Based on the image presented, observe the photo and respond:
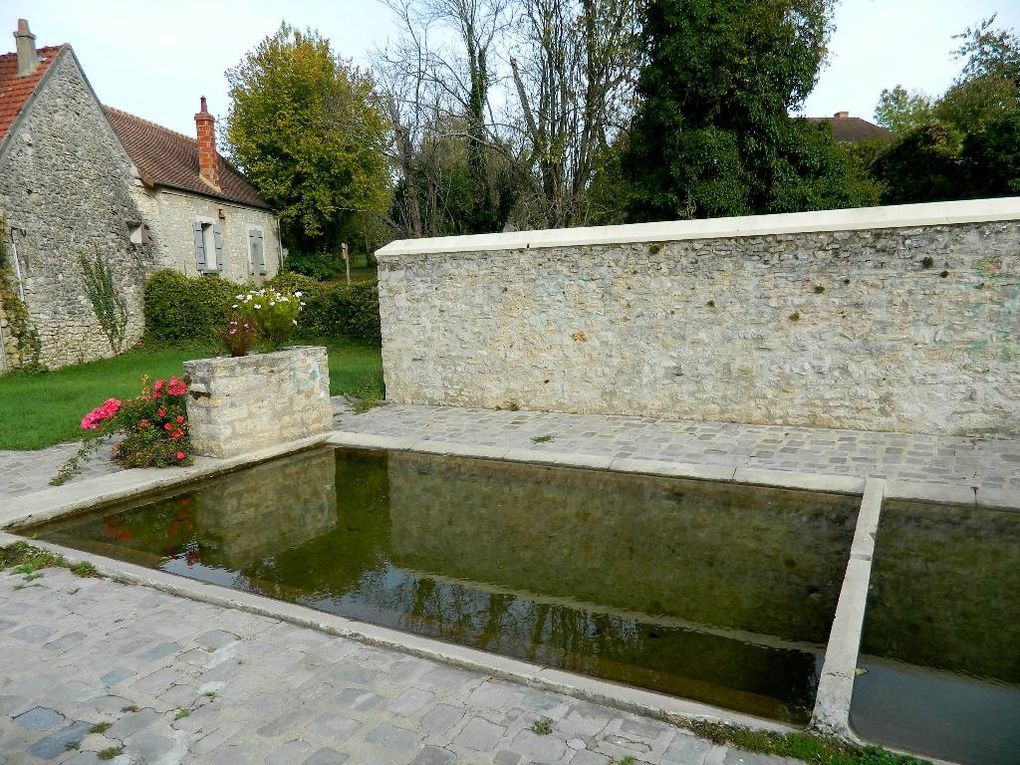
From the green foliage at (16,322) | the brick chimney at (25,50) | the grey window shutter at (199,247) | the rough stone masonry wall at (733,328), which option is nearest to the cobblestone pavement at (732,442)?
the rough stone masonry wall at (733,328)

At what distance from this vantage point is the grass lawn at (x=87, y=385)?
30.0 feet

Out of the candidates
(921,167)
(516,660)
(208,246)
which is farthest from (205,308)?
(921,167)

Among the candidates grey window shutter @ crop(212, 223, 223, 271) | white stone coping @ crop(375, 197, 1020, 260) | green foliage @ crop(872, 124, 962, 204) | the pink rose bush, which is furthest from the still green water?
grey window shutter @ crop(212, 223, 223, 271)

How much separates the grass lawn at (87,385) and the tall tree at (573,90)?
668 cm

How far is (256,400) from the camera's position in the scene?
7.97 meters

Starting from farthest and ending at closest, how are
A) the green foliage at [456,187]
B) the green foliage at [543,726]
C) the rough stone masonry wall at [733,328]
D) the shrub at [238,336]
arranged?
the green foliage at [456,187]
the shrub at [238,336]
the rough stone masonry wall at [733,328]
the green foliage at [543,726]

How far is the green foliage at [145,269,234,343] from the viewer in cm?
1938

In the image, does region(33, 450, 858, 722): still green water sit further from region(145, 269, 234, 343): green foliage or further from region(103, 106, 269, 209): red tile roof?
region(103, 106, 269, 209): red tile roof

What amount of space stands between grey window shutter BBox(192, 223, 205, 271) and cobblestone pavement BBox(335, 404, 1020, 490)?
14546mm

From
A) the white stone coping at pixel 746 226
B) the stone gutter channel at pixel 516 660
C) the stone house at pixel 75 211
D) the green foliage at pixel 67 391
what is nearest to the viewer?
the stone gutter channel at pixel 516 660

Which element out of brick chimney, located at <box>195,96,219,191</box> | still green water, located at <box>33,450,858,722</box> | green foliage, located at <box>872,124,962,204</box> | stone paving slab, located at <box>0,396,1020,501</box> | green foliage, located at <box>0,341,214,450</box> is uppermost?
brick chimney, located at <box>195,96,219,191</box>

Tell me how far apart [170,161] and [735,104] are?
1792 cm

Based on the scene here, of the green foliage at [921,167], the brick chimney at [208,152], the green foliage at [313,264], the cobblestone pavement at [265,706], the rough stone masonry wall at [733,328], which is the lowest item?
the cobblestone pavement at [265,706]

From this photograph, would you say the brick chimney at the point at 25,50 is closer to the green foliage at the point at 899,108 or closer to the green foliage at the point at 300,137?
the green foliage at the point at 300,137
